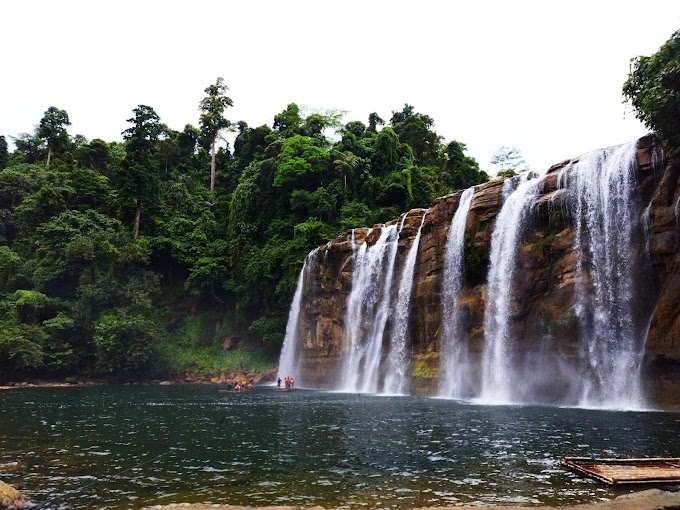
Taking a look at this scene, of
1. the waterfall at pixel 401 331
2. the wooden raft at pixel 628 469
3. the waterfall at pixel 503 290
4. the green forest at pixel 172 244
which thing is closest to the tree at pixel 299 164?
the green forest at pixel 172 244

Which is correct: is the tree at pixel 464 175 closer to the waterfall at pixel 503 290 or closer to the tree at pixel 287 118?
the tree at pixel 287 118

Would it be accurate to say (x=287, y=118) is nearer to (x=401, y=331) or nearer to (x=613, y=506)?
(x=401, y=331)

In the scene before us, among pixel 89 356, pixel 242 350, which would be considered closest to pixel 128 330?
pixel 89 356

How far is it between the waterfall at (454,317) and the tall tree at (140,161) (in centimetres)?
3562

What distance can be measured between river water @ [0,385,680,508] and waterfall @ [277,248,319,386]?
21766 mm

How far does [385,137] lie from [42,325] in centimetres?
3677

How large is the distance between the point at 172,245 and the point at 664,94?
145 feet

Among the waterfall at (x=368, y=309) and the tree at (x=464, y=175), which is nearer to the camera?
the waterfall at (x=368, y=309)

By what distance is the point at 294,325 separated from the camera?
1666 inches

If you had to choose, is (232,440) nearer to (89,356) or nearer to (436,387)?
(436,387)

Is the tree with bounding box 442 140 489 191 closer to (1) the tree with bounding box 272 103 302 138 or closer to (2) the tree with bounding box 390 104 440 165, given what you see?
(2) the tree with bounding box 390 104 440 165

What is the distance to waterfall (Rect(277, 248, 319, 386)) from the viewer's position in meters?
41.4

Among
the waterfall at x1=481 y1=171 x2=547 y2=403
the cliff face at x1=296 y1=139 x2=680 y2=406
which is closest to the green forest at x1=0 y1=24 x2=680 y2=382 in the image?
the cliff face at x1=296 y1=139 x2=680 y2=406

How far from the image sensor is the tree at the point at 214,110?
7262 centimetres
